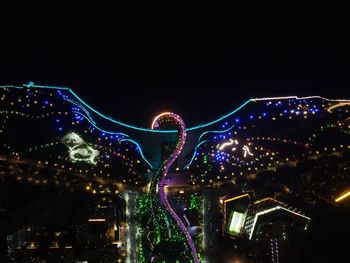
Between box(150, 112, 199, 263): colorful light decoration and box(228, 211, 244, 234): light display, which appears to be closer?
box(150, 112, 199, 263): colorful light decoration

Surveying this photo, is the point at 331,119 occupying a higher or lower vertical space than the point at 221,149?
higher

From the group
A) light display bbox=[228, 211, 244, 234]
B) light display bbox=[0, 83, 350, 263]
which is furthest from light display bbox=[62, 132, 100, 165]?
light display bbox=[228, 211, 244, 234]

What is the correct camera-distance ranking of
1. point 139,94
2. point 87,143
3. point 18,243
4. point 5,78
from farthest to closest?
point 139,94 < point 5,78 < point 87,143 < point 18,243

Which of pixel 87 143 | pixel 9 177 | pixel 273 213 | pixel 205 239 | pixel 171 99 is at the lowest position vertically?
pixel 205 239

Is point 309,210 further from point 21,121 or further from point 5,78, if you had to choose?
point 5,78

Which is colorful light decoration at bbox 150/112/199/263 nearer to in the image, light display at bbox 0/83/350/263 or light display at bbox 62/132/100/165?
light display at bbox 0/83/350/263

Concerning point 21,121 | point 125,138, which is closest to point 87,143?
point 125,138

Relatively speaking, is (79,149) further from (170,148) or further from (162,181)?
(162,181)

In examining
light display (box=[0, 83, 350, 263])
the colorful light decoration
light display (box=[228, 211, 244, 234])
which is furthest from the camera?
light display (box=[228, 211, 244, 234])

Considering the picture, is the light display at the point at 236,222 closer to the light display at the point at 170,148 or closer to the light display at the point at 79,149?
the light display at the point at 170,148

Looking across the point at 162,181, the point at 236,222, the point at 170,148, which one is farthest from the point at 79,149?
the point at 236,222

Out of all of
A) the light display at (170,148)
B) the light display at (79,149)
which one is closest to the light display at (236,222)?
the light display at (170,148)
